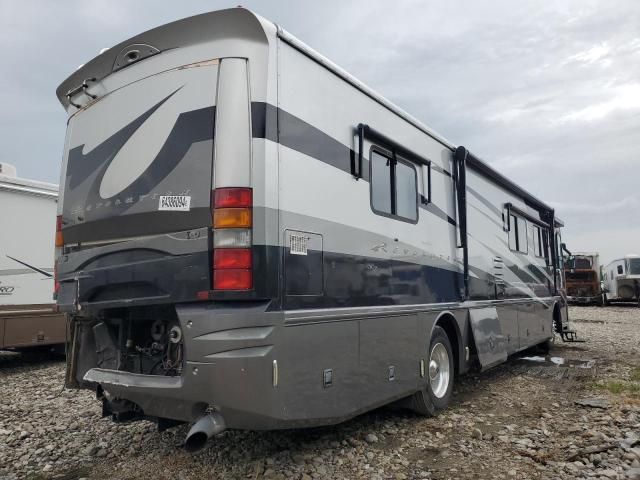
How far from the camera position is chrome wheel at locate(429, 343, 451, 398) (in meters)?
5.41

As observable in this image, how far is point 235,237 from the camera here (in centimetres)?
326

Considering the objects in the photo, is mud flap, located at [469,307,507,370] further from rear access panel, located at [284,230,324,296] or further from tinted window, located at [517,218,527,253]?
rear access panel, located at [284,230,324,296]

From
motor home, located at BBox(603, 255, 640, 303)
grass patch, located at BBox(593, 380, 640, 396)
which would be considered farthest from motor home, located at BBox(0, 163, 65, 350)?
motor home, located at BBox(603, 255, 640, 303)

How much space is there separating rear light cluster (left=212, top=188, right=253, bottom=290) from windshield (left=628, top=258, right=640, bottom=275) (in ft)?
94.3

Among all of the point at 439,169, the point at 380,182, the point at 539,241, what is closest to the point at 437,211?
the point at 439,169

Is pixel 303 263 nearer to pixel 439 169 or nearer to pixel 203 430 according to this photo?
pixel 203 430

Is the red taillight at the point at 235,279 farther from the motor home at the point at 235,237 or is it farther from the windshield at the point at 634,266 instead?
the windshield at the point at 634,266

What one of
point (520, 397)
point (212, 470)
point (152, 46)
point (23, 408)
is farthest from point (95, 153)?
point (520, 397)

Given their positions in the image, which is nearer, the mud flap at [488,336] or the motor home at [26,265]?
the mud flap at [488,336]

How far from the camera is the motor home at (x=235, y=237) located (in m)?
3.27

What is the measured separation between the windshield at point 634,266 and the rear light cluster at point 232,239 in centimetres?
2875

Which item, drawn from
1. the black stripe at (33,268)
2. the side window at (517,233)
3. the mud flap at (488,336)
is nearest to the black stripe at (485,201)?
the side window at (517,233)

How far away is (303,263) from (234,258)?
53 cm

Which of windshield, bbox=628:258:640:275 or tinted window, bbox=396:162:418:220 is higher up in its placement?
windshield, bbox=628:258:640:275
